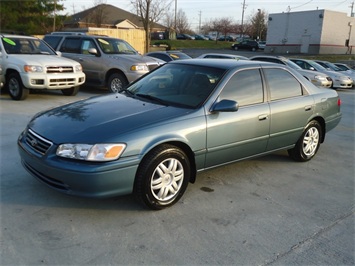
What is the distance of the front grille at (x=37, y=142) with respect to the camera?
3.43 meters

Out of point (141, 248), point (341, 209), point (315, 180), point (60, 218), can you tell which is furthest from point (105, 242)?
point (315, 180)

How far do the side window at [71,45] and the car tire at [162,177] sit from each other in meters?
8.82

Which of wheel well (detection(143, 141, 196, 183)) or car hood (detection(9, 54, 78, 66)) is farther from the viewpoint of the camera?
car hood (detection(9, 54, 78, 66))

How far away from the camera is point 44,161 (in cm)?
333

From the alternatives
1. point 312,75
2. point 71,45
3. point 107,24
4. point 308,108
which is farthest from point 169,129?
point 107,24

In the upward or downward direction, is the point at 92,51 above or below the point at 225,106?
above

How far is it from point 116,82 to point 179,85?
6630 millimetres

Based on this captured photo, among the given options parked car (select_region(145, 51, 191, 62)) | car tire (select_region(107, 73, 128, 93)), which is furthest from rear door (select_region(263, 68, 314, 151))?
parked car (select_region(145, 51, 191, 62))

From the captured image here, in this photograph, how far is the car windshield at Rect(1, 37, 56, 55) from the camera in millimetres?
9219

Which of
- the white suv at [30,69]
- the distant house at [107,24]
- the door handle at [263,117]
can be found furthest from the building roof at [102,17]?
the door handle at [263,117]

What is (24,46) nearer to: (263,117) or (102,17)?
(263,117)

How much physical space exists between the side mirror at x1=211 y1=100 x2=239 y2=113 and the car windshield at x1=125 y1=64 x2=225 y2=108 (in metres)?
0.17

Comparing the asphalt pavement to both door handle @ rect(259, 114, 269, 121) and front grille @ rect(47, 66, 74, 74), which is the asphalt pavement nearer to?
door handle @ rect(259, 114, 269, 121)

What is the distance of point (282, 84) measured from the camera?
491cm
